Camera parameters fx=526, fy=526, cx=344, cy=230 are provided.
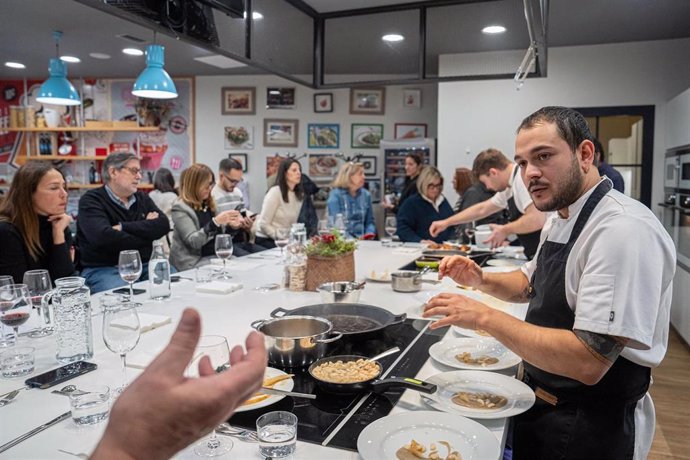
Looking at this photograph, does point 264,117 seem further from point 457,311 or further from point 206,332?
point 457,311

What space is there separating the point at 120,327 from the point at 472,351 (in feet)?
3.47

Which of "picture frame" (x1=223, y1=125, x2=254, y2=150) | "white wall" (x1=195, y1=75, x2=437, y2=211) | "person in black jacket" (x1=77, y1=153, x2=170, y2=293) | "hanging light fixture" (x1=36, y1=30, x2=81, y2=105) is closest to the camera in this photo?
"person in black jacket" (x1=77, y1=153, x2=170, y2=293)

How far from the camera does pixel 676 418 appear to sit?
3240 millimetres

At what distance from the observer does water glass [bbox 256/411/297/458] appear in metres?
1.07

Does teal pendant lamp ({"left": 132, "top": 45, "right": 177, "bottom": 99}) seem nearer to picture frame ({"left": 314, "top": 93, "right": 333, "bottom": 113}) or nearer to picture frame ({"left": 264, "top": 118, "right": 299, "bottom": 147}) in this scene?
picture frame ({"left": 264, "top": 118, "right": 299, "bottom": 147})

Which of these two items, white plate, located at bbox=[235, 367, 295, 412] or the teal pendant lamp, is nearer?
white plate, located at bbox=[235, 367, 295, 412]

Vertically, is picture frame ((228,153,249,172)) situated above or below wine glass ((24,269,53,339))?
above

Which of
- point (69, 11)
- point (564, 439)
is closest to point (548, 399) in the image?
point (564, 439)

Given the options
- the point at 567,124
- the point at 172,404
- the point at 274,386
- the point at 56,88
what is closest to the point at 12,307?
the point at 274,386

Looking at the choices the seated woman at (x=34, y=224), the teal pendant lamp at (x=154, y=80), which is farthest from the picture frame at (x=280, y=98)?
the seated woman at (x=34, y=224)

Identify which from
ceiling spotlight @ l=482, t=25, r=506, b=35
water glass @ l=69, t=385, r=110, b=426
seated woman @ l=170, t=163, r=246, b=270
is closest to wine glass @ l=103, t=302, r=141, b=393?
water glass @ l=69, t=385, r=110, b=426

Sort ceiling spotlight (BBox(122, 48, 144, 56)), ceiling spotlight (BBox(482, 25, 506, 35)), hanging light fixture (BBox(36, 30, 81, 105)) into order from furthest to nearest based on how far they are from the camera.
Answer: ceiling spotlight (BBox(122, 48, 144, 56)), hanging light fixture (BBox(36, 30, 81, 105)), ceiling spotlight (BBox(482, 25, 506, 35))

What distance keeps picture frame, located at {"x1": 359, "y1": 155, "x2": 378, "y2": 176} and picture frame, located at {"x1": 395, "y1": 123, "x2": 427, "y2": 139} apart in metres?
0.46

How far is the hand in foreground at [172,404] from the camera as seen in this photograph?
617 millimetres
